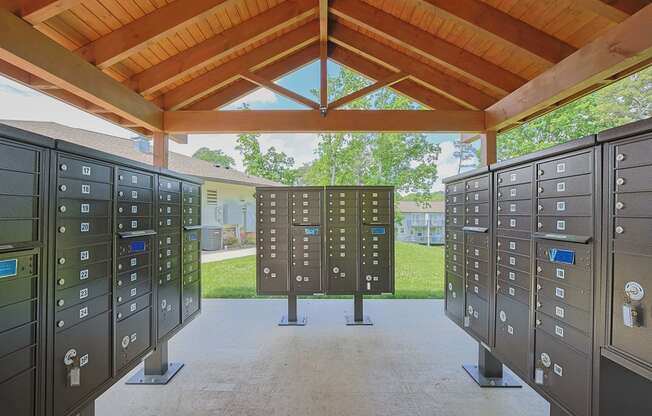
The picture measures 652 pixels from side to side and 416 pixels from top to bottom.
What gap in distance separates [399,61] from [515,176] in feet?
6.13

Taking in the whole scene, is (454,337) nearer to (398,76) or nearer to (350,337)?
(350,337)

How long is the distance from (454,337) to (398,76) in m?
2.79

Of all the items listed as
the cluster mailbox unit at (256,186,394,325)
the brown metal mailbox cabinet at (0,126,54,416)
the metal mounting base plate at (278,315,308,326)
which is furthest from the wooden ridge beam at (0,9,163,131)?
the metal mounting base plate at (278,315,308,326)

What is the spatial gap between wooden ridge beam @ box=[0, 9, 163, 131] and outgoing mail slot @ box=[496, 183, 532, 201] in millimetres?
2921

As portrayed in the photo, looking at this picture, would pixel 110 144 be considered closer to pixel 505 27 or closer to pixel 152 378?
pixel 152 378

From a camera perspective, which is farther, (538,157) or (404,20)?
(404,20)

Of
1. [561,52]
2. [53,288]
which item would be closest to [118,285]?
[53,288]

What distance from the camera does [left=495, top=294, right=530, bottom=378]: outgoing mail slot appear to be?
5.48 ft

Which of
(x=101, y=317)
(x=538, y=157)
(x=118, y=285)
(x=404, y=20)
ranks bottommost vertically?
(x=101, y=317)

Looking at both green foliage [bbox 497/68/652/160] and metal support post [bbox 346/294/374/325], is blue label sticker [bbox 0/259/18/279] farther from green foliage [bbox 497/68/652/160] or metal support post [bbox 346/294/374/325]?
green foliage [bbox 497/68/652/160]

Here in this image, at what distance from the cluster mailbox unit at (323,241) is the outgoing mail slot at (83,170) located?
186 cm

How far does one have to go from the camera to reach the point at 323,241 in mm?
3393

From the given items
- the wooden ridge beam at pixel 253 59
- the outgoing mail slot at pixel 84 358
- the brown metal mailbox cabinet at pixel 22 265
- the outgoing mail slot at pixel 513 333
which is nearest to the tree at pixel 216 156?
the wooden ridge beam at pixel 253 59

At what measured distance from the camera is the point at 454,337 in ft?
10.0
